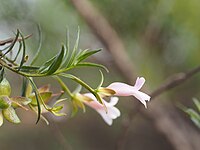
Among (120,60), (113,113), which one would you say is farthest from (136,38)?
(113,113)

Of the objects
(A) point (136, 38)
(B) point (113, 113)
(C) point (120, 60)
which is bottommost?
(A) point (136, 38)

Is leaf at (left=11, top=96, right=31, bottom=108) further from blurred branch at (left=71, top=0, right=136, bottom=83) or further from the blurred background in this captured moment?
blurred branch at (left=71, top=0, right=136, bottom=83)

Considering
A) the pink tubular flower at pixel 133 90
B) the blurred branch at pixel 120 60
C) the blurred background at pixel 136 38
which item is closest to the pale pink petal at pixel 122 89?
the pink tubular flower at pixel 133 90

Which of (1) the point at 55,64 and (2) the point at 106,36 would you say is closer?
(1) the point at 55,64

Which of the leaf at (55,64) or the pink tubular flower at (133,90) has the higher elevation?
the leaf at (55,64)

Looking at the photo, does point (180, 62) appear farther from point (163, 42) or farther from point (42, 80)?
point (42, 80)

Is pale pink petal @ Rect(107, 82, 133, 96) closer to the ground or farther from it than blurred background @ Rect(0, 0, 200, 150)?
farther from it

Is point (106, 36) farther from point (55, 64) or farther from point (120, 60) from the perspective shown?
point (55, 64)

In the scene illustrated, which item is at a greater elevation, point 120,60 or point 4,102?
point 4,102

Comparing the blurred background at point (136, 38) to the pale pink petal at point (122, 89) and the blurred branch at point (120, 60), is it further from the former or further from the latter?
the pale pink petal at point (122, 89)

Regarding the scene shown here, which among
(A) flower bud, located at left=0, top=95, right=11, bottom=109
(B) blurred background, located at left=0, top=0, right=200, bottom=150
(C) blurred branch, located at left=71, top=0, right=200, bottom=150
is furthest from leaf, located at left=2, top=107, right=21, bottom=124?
(C) blurred branch, located at left=71, top=0, right=200, bottom=150

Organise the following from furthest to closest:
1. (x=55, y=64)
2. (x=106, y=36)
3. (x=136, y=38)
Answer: (x=136, y=38), (x=106, y=36), (x=55, y=64)
